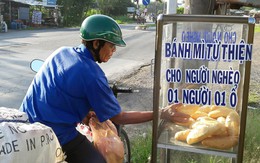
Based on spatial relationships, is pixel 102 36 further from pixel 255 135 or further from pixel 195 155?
pixel 255 135

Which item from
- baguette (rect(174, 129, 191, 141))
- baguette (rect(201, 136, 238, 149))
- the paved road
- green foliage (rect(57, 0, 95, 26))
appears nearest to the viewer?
baguette (rect(201, 136, 238, 149))

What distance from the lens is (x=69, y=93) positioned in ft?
7.22

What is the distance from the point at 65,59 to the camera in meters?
2.28

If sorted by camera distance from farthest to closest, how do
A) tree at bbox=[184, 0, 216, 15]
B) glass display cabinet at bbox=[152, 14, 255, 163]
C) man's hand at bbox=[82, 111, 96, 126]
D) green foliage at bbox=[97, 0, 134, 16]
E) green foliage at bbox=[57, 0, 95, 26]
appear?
green foliage at bbox=[97, 0, 134, 16]
green foliage at bbox=[57, 0, 95, 26]
tree at bbox=[184, 0, 216, 15]
man's hand at bbox=[82, 111, 96, 126]
glass display cabinet at bbox=[152, 14, 255, 163]

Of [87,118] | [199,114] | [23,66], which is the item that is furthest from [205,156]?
[23,66]

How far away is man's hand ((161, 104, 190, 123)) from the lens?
7.61 ft

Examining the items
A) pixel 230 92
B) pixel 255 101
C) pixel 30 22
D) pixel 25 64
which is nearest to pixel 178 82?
pixel 230 92

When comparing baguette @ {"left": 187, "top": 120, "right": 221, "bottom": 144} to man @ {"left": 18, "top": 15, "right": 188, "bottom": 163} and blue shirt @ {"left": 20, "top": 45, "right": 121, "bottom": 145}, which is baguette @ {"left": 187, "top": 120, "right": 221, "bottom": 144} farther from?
blue shirt @ {"left": 20, "top": 45, "right": 121, "bottom": 145}

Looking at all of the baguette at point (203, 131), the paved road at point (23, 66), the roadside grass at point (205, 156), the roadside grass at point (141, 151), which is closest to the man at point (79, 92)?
the baguette at point (203, 131)

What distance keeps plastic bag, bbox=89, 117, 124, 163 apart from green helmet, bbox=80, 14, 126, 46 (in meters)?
0.68

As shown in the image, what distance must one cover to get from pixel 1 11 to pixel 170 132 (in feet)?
94.7

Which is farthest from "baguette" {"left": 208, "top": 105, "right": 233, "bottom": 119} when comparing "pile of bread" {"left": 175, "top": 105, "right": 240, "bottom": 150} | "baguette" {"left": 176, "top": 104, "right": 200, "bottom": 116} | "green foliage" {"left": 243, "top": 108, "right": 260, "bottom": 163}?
"green foliage" {"left": 243, "top": 108, "right": 260, "bottom": 163}

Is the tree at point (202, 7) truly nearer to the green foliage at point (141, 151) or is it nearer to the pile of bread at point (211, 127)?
the green foliage at point (141, 151)

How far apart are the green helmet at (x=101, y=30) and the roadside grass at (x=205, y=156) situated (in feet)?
4.88
